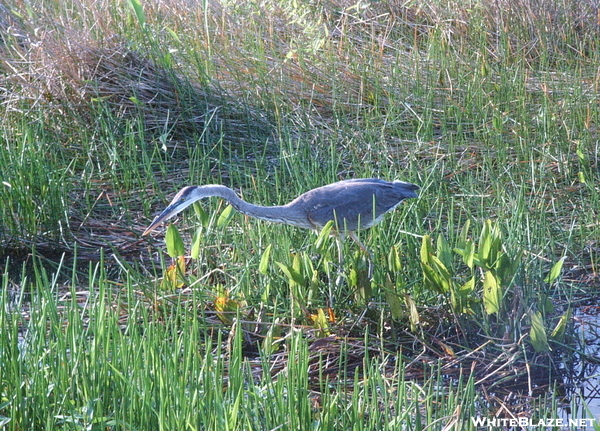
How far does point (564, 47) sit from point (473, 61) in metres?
1.07

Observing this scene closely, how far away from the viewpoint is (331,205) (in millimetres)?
4055

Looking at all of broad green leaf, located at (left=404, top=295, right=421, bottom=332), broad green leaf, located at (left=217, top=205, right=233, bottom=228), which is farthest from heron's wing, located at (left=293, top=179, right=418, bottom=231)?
broad green leaf, located at (left=404, top=295, right=421, bottom=332)

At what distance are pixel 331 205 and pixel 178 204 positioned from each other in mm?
722

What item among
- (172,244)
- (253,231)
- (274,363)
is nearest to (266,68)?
(253,231)

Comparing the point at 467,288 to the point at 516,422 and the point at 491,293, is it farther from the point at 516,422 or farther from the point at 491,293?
the point at 516,422

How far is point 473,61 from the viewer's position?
22.3 ft

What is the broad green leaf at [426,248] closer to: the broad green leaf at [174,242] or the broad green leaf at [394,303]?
the broad green leaf at [394,303]

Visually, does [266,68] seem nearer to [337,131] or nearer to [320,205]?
[337,131]

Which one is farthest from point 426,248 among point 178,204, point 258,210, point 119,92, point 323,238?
point 119,92

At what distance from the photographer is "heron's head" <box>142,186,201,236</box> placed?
3.89 meters

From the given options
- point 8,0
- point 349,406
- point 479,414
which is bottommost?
point 479,414

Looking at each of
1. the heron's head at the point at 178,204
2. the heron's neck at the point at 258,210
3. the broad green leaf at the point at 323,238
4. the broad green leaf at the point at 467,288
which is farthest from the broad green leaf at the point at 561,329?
the heron's head at the point at 178,204

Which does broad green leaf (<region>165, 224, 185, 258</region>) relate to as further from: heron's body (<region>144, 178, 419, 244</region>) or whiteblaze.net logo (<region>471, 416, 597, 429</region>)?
whiteblaze.net logo (<region>471, 416, 597, 429</region>)

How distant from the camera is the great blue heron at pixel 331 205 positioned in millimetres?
4008
